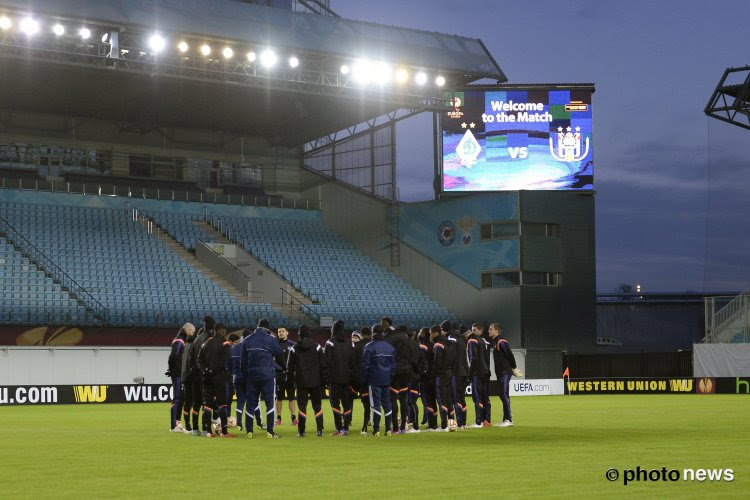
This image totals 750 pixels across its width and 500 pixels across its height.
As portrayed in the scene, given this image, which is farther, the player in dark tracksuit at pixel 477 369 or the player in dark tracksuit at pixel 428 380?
the player in dark tracksuit at pixel 477 369

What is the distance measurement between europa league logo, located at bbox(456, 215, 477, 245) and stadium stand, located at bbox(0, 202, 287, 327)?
384 inches

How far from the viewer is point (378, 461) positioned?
49.1ft

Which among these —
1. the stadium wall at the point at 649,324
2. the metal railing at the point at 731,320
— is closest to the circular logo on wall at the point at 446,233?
the metal railing at the point at 731,320

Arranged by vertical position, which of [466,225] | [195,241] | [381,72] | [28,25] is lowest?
[195,241]

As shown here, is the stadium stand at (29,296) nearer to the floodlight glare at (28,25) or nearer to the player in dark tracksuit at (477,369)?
the floodlight glare at (28,25)

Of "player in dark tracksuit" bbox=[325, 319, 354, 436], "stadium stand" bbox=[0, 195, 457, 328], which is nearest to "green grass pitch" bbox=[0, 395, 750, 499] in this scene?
"player in dark tracksuit" bbox=[325, 319, 354, 436]

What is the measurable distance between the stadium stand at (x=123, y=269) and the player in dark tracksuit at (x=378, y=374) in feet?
79.6

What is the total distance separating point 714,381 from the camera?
45469mm

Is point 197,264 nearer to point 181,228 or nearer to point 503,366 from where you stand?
point 181,228

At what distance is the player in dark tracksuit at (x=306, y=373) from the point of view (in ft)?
67.7

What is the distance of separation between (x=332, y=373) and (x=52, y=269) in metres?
27.8

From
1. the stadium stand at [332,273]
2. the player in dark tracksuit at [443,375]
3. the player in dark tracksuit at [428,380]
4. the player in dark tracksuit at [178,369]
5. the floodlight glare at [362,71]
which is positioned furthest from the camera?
the stadium stand at [332,273]

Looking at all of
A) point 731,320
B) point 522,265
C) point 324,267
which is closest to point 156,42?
point 324,267

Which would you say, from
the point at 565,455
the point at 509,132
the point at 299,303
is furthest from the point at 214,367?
the point at 509,132
